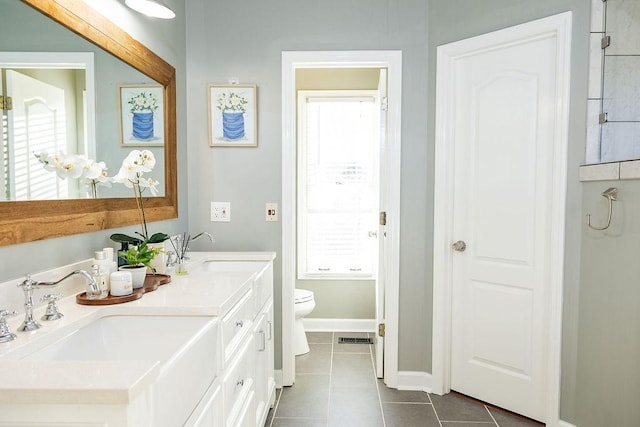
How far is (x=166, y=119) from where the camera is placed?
227 cm

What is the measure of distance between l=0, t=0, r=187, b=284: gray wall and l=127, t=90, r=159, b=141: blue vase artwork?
22 cm

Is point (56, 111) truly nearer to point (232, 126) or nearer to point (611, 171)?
point (232, 126)

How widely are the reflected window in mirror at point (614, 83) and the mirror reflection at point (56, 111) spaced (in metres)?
2.20

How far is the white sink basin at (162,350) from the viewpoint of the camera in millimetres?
980

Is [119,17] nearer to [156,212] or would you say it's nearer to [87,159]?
[87,159]

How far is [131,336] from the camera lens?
1.30m

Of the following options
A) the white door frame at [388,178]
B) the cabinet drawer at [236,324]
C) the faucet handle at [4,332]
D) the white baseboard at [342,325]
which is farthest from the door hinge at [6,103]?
the white baseboard at [342,325]

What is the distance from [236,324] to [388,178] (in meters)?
1.43

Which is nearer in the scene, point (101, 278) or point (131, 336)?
point (131, 336)

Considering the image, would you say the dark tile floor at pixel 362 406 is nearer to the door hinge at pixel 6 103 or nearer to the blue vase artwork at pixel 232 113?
the blue vase artwork at pixel 232 113

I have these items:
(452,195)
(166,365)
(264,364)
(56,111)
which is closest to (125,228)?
(56,111)

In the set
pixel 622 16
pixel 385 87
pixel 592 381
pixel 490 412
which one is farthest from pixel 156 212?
pixel 622 16

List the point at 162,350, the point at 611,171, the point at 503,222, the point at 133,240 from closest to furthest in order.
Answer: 1. the point at 162,350
2. the point at 133,240
3. the point at 611,171
4. the point at 503,222

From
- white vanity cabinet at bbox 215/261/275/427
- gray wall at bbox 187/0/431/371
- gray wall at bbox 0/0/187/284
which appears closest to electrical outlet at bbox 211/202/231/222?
gray wall at bbox 187/0/431/371
